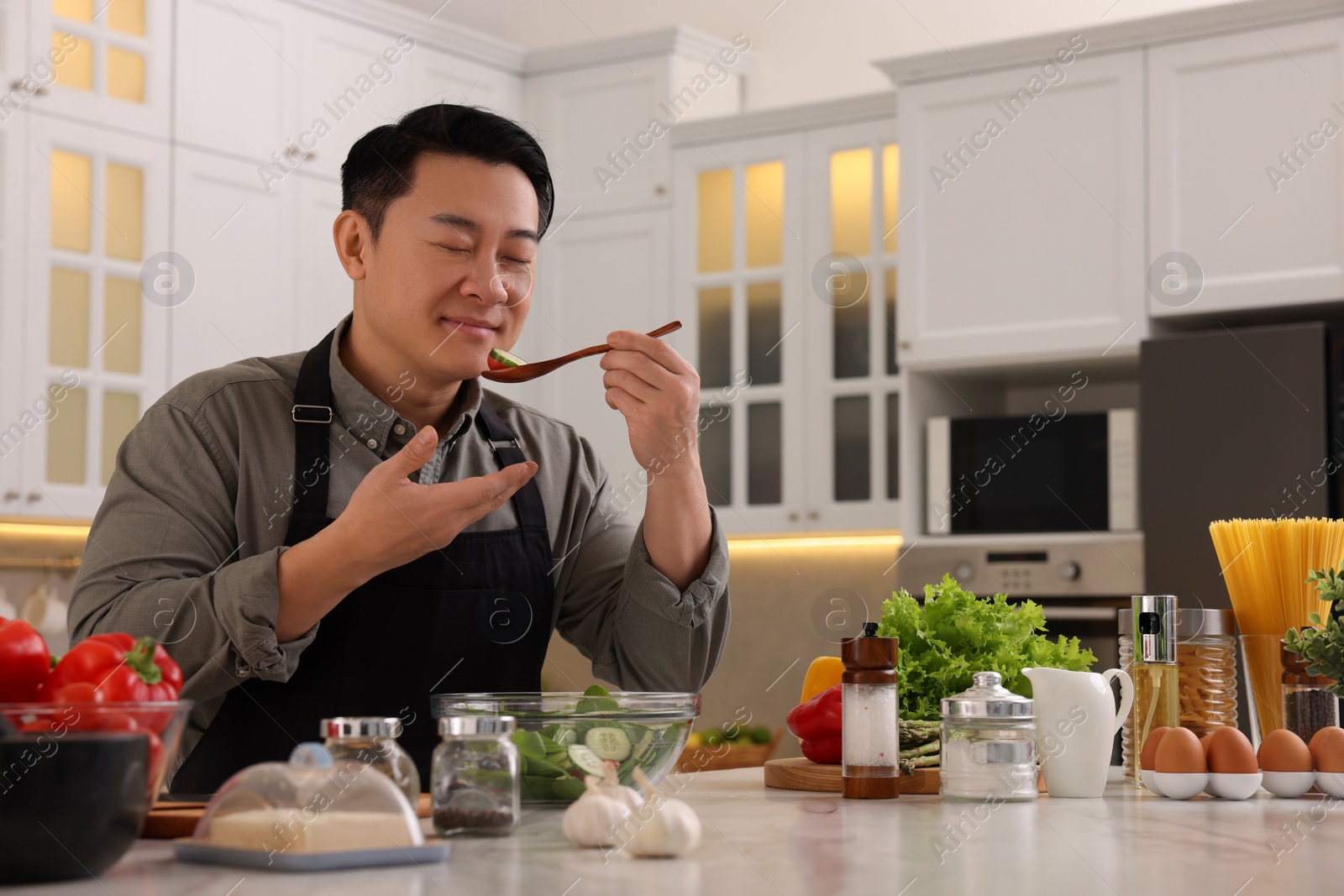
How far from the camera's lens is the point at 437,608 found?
175cm

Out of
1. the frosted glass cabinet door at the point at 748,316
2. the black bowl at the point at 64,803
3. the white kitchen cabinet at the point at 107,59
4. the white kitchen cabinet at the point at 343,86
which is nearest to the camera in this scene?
the black bowl at the point at 64,803

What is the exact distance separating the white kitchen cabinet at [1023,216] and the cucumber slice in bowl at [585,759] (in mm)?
2558

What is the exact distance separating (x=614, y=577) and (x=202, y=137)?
2.24 meters

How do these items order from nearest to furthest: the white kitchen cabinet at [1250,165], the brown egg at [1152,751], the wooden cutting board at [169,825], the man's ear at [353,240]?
the wooden cutting board at [169,825]
the brown egg at [1152,751]
the man's ear at [353,240]
the white kitchen cabinet at [1250,165]

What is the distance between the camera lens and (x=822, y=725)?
4.84 feet

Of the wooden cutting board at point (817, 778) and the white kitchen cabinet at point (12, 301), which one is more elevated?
the white kitchen cabinet at point (12, 301)

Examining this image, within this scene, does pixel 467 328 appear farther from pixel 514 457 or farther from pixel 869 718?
pixel 869 718

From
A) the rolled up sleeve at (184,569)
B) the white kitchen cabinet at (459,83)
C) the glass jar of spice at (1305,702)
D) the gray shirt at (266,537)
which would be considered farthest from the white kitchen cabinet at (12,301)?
the glass jar of spice at (1305,702)

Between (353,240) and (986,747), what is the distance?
1.03 m


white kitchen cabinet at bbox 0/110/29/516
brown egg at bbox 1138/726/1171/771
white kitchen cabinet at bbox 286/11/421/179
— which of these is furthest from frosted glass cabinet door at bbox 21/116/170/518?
brown egg at bbox 1138/726/1171/771

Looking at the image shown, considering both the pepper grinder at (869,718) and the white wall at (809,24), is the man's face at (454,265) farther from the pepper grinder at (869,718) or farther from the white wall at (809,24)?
the white wall at (809,24)

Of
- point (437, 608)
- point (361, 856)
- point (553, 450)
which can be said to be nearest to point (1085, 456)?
point (553, 450)

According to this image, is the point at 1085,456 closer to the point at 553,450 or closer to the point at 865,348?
the point at 865,348

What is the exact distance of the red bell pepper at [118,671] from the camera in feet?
3.09
